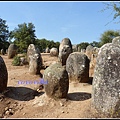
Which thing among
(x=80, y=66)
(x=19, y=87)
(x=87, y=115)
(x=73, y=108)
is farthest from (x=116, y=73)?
(x=19, y=87)

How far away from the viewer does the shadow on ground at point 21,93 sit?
7943 mm

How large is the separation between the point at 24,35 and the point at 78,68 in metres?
25.8

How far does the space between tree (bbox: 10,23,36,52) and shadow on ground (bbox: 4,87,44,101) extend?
2485 cm

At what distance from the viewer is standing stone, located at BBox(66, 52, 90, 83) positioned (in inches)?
385

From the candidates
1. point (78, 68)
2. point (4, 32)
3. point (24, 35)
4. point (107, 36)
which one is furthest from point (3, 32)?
point (78, 68)

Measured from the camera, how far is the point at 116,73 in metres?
5.24

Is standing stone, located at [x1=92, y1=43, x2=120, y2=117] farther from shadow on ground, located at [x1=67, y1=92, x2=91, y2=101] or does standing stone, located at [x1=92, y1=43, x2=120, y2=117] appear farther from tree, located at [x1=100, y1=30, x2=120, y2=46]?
tree, located at [x1=100, y1=30, x2=120, y2=46]

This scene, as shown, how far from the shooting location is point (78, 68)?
981 centimetres

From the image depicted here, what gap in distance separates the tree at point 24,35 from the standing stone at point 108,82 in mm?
28634

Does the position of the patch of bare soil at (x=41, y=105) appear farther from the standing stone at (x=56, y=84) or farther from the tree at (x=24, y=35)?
the tree at (x=24, y=35)

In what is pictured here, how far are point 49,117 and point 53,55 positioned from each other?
54.1ft

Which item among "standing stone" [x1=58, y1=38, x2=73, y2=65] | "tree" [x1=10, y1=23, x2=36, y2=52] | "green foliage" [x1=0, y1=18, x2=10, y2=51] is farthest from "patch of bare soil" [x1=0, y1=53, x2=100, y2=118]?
"green foliage" [x1=0, y1=18, x2=10, y2=51]

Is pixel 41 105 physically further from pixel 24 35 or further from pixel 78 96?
pixel 24 35

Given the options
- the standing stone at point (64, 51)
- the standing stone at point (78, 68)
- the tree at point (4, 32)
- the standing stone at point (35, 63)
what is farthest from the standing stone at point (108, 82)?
the tree at point (4, 32)
